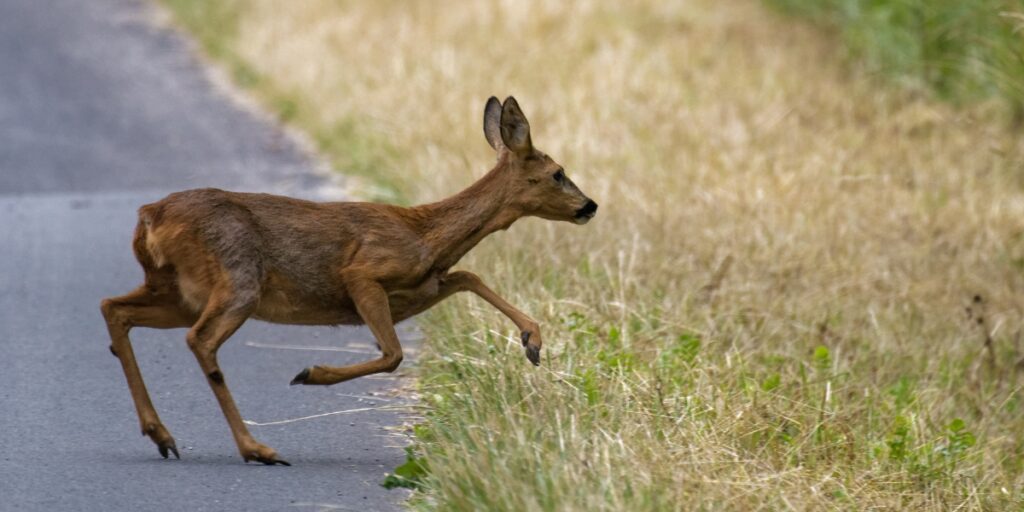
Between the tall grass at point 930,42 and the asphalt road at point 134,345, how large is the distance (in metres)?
4.62

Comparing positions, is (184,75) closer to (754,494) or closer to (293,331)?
(293,331)


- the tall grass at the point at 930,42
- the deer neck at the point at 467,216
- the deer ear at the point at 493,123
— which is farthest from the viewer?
the tall grass at the point at 930,42

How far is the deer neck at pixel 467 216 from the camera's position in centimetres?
611

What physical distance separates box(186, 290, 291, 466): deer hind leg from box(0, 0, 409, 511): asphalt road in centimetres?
10

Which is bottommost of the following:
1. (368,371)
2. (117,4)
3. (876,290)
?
(876,290)

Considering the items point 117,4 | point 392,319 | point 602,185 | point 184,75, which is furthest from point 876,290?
point 117,4

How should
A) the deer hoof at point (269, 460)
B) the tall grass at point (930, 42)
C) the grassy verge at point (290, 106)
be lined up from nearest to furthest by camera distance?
the deer hoof at point (269, 460) → the grassy verge at point (290, 106) → the tall grass at point (930, 42)

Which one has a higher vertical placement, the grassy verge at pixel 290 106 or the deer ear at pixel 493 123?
the grassy verge at pixel 290 106

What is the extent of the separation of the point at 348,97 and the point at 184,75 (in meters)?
2.99

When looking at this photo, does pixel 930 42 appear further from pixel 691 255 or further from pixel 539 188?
pixel 539 188

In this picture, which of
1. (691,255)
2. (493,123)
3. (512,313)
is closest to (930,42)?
(691,255)

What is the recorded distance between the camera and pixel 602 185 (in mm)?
10289

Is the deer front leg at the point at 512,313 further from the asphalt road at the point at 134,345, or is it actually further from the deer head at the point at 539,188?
the asphalt road at the point at 134,345

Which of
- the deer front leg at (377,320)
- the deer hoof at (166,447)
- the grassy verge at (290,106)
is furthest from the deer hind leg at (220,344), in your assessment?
the grassy verge at (290,106)
